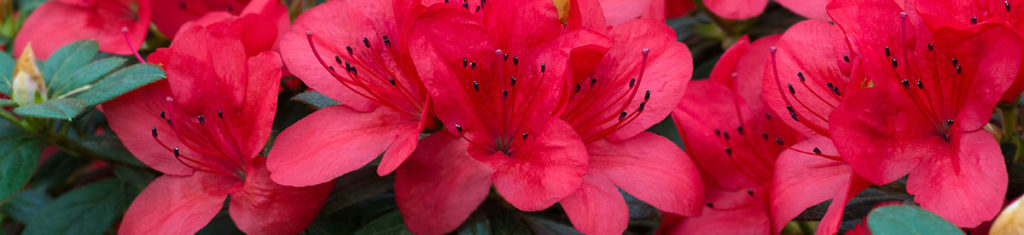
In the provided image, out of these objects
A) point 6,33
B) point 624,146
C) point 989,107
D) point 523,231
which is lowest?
point 6,33

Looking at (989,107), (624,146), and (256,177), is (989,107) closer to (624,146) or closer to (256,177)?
(624,146)

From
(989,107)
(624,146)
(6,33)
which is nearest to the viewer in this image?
(989,107)

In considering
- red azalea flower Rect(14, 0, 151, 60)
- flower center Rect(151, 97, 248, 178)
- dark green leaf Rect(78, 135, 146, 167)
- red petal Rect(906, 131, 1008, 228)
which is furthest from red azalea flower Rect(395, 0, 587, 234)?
red azalea flower Rect(14, 0, 151, 60)

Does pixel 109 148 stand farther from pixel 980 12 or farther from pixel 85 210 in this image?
pixel 980 12

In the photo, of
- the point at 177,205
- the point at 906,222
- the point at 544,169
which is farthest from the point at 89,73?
the point at 906,222

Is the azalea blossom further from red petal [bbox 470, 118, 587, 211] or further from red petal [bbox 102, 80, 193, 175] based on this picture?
red petal [bbox 102, 80, 193, 175]

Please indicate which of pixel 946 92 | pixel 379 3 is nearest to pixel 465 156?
pixel 379 3
